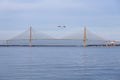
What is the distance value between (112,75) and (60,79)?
11.7 feet

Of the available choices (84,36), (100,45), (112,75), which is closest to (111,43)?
(100,45)

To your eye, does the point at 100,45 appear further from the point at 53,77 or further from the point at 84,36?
the point at 53,77

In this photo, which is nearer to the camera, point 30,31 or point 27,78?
point 27,78

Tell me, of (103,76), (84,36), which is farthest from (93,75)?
(84,36)

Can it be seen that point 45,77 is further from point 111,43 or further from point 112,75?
point 111,43

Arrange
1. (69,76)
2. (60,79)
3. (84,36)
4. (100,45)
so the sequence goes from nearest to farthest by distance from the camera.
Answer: (60,79) → (69,76) → (84,36) → (100,45)

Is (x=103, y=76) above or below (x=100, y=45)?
above

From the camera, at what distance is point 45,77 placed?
22438mm

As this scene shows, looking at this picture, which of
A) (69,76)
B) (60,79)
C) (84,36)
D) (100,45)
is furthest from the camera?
(100,45)

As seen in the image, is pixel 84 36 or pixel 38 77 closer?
pixel 38 77

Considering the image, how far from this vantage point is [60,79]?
2158 cm

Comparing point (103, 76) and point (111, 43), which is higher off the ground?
point (103, 76)

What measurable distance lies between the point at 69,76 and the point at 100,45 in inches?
4576

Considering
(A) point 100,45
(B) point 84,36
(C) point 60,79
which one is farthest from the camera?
(A) point 100,45
